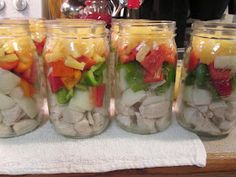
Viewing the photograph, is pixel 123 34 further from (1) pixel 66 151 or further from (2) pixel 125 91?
(1) pixel 66 151

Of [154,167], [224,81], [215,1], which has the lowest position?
[154,167]

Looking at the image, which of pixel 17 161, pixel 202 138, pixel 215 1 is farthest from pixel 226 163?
pixel 215 1

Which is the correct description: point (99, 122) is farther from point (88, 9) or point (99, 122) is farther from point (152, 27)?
point (88, 9)

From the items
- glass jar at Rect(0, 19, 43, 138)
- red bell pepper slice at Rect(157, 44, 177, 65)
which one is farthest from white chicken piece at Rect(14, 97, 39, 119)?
red bell pepper slice at Rect(157, 44, 177, 65)

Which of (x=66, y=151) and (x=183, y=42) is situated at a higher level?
(x=183, y=42)

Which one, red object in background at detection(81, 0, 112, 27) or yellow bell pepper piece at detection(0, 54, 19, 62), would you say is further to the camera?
red object in background at detection(81, 0, 112, 27)

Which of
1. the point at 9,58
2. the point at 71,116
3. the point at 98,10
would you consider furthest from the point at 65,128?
the point at 98,10

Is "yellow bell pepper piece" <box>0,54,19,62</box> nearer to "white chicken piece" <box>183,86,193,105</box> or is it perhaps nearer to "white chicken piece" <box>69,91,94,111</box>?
"white chicken piece" <box>69,91,94,111</box>
